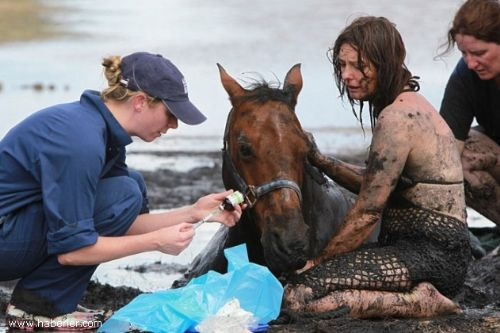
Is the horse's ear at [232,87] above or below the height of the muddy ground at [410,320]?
above

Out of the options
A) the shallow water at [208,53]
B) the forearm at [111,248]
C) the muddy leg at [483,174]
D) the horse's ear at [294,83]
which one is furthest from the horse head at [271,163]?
the muddy leg at [483,174]

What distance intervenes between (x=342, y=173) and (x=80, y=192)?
5.91ft

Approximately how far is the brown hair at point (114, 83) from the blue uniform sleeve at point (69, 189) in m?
0.35

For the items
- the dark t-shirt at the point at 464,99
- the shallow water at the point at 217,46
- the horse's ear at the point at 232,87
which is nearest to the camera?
the horse's ear at the point at 232,87

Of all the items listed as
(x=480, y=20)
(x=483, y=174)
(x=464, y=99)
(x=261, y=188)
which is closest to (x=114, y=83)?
(x=261, y=188)

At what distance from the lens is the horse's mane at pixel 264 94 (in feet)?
22.7

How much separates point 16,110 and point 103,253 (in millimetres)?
11450

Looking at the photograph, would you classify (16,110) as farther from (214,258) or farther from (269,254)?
(269,254)

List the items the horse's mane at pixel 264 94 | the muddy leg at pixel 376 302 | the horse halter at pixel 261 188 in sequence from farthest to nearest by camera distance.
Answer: the horse's mane at pixel 264 94 < the muddy leg at pixel 376 302 < the horse halter at pixel 261 188

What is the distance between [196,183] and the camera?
42.3 feet

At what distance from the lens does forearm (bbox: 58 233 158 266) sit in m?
6.15

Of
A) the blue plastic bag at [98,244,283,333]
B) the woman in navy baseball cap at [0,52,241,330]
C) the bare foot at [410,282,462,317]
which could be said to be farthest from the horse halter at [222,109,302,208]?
the bare foot at [410,282,462,317]

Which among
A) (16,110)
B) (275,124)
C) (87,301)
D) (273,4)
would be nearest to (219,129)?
(16,110)

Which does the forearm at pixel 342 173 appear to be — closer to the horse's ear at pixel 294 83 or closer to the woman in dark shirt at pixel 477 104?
the horse's ear at pixel 294 83
